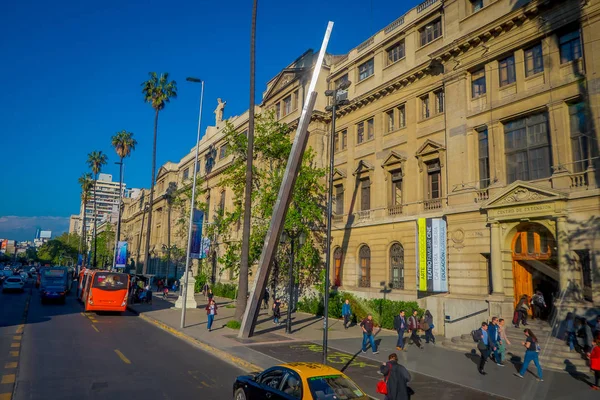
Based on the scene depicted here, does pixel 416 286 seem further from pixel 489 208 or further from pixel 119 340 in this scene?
pixel 119 340

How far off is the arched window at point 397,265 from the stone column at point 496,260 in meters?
6.74

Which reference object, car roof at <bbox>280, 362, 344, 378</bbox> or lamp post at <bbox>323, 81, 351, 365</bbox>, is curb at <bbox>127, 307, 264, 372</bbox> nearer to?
lamp post at <bbox>323, 81, 351, 365</bbox>

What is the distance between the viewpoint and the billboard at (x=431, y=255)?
70.5 feet

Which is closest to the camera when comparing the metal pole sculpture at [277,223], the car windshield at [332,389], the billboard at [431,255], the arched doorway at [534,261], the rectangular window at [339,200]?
the car windshield at [332,389]

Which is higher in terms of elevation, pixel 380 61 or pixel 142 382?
pixel 380 61

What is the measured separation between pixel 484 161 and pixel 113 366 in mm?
18883

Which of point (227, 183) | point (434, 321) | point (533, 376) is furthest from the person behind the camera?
point (227, 183)

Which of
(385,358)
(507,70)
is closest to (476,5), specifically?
(507,70)

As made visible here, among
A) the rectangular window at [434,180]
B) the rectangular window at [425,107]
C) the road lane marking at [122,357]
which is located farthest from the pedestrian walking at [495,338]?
the rectangular window at [425,107]

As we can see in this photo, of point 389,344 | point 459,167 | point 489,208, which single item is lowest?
point 389,344

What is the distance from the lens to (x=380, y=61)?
29.2 m

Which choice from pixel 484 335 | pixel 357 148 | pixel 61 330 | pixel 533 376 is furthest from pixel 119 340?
pixel 357 148

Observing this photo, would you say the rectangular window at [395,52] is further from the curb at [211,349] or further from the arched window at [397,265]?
the curb at [211,349]

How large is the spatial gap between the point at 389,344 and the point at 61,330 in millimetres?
14957
